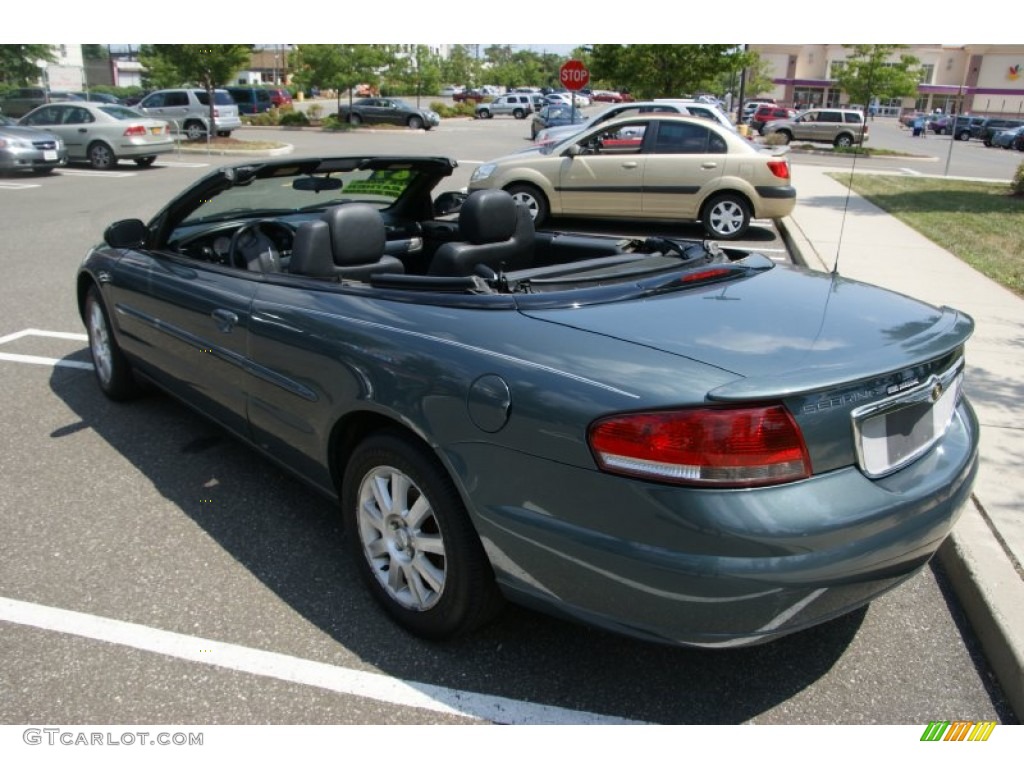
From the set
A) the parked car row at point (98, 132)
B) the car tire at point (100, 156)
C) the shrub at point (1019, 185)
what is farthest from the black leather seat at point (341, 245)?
the car tire at point (100, 156)

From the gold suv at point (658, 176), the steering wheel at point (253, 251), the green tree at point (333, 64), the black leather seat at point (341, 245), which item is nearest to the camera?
the black leather seat at point (341, 245)

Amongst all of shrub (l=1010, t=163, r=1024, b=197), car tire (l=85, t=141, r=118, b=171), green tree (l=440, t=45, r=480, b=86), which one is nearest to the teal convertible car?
shrub (l=1010, t=163, r=1024, b=197)

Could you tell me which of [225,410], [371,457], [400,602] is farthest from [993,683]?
[225,410]

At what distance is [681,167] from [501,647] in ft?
30.1

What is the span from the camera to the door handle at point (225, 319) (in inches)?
129

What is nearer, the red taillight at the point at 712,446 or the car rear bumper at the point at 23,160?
the red taillight at the point at 712,446

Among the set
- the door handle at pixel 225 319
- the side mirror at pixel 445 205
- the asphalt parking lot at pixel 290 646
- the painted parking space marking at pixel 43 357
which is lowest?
the painted parking space marking at pixel 43 357

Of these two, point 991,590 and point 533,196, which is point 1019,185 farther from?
point 991,590

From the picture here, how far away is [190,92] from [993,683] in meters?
30.3

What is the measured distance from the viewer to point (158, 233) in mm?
4000

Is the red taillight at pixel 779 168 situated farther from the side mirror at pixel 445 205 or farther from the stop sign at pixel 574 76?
the stop sign at pixel 574 76

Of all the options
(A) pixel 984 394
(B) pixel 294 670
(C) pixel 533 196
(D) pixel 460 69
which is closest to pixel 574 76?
(C) pixel 533 196

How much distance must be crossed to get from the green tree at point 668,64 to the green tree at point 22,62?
3108 centimetres
